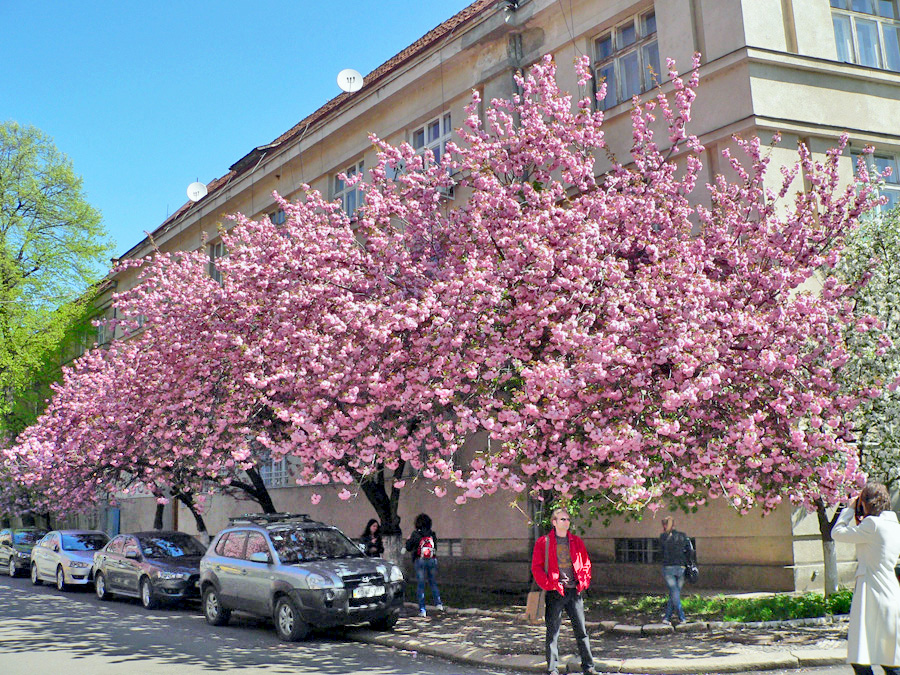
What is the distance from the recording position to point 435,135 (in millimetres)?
20922

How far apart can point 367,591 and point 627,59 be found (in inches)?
459

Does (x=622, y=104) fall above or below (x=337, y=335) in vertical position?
above

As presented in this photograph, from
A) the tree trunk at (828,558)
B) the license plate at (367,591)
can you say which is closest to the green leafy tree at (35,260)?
the license plate at (367,591)

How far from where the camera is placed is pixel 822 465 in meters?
10.2

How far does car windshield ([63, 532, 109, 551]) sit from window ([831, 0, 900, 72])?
67.8ft

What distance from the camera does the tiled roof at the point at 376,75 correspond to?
20969 millimetres

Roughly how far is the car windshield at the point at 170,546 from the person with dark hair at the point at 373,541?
3.92 m

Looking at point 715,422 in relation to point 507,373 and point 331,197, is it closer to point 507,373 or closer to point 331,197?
point 507,373

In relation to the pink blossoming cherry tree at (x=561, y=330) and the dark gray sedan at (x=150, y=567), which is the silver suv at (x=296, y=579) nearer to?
the pink blossoming cherry tree at (x=561, y=330)

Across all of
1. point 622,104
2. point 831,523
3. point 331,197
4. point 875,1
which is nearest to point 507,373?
point 831,523

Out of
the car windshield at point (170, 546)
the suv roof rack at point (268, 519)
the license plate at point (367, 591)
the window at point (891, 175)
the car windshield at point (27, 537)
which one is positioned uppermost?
the window at point (891, 175)

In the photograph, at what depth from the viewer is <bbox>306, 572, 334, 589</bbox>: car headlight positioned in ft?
37.7

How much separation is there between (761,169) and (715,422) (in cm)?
466

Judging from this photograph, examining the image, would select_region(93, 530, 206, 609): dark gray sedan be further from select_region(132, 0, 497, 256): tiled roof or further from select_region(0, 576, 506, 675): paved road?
select_region(132, 0, 497, 256): tiled roof
